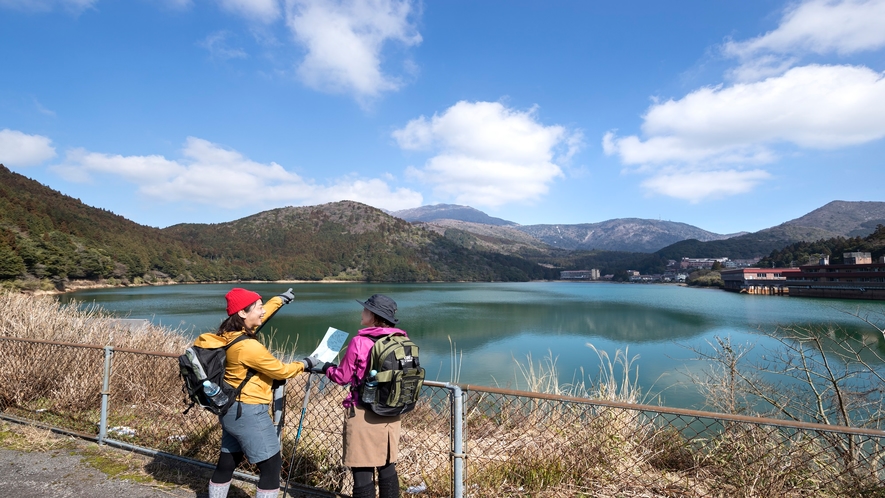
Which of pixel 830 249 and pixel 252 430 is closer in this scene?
pixel 252 430

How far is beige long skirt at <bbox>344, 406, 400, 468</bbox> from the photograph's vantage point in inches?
94.2

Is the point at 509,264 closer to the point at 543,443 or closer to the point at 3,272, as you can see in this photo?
the point at 3,272

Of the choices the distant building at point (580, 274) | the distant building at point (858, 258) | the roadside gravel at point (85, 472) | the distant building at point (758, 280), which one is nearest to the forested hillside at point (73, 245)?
the roadside gravel at point (85, 472)

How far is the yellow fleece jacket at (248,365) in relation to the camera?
94.0 inches

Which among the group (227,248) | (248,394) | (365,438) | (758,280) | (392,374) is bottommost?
(758,280)

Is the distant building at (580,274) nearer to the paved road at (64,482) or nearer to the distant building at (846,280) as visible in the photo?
the distant building at (846,280)

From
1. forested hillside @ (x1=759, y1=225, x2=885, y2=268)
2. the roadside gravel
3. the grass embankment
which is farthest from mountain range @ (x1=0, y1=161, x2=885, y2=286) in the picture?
forested hillside @ (x1=759, y1=225, x2=885, y2=268)

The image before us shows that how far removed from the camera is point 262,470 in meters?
2.53

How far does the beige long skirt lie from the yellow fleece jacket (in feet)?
1.54

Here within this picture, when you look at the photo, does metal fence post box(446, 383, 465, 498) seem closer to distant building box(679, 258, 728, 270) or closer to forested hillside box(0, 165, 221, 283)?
forested hillside box(0, 165, 221, 283)

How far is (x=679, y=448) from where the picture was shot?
421 centimetres

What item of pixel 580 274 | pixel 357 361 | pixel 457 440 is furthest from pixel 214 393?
pixel 580 274

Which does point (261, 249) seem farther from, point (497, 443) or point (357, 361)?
point (357, 361)

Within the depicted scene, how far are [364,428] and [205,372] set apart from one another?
0.91 m
